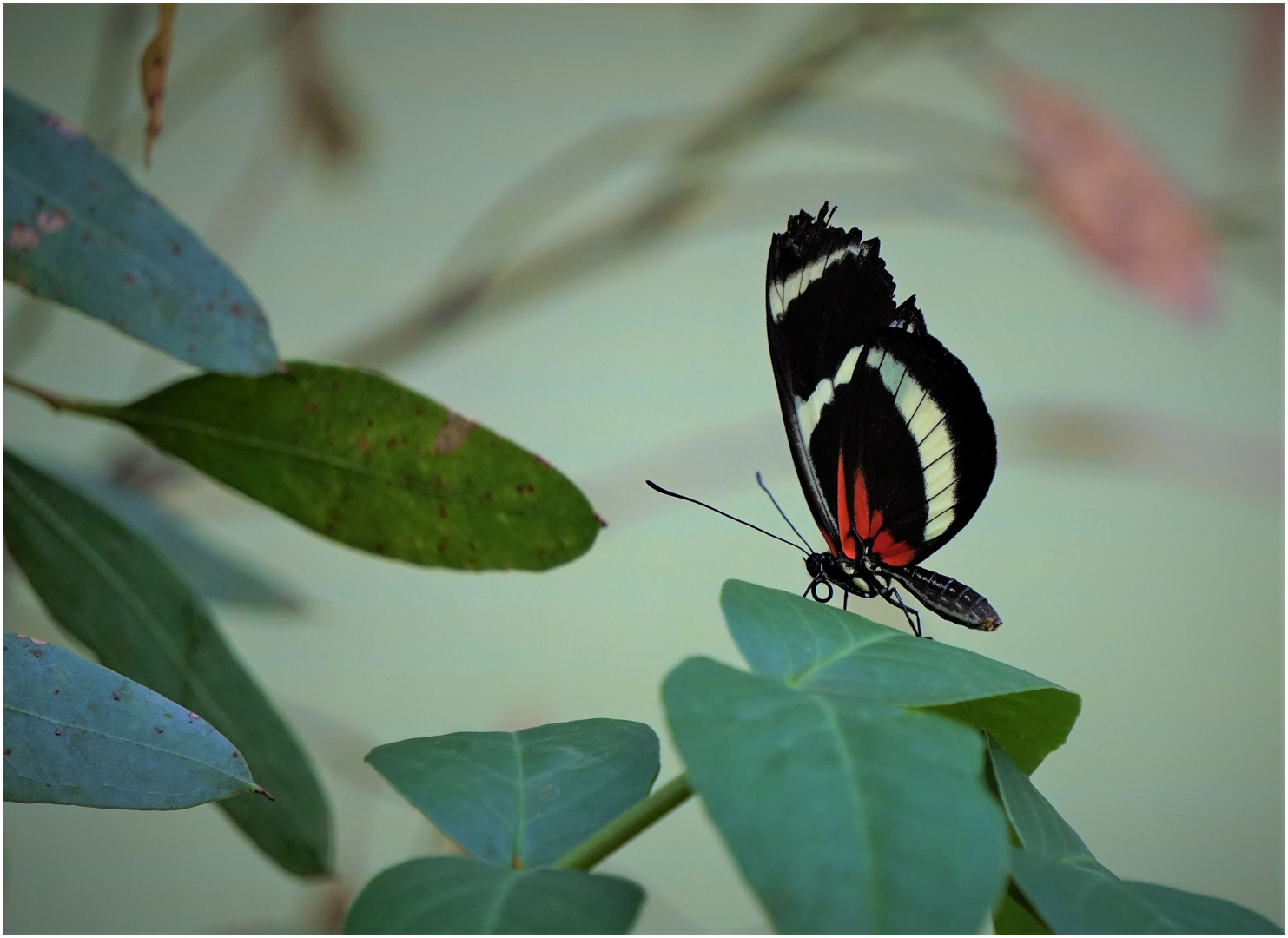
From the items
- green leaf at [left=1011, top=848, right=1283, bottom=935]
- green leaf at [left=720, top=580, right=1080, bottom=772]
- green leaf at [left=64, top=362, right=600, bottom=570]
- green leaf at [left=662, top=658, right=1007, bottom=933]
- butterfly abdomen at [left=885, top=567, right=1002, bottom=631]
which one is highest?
green leaf at [left=64, top=362, right=600, bottom=570]

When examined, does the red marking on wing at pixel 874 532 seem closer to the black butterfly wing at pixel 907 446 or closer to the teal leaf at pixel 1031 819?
the black butterfly wing at pixel 907 446

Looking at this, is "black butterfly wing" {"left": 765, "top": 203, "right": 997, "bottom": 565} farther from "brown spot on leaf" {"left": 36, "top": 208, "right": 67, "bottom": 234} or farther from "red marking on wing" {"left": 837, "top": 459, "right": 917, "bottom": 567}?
"brown spot on leaf" {"left": 36, "top": 208, "right": 67, "bottom": 234}

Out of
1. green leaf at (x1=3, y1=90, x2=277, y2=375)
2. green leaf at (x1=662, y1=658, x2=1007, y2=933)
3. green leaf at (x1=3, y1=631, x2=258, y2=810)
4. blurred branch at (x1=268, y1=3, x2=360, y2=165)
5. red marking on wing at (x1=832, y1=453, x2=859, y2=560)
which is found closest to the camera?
green leaf at (x1=662, y1=658, x2=1007, y2=933)

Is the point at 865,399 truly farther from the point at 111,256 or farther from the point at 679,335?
the point at 679,335

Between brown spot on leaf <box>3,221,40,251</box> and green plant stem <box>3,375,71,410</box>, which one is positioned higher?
brown spot on leaf <box>3,221,40,251</box>

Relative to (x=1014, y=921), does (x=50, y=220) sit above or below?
above

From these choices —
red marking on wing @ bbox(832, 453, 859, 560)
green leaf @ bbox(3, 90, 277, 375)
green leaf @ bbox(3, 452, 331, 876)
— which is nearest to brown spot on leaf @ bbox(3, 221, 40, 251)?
green leaf @ bbox(3, 90, 277, 375)

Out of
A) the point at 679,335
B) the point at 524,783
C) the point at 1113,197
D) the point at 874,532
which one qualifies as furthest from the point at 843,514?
the point at 1113,197
